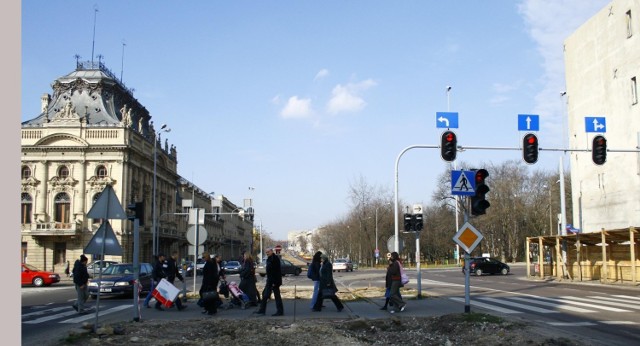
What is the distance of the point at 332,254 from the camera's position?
122 metres

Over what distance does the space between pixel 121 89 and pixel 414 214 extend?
6320cm

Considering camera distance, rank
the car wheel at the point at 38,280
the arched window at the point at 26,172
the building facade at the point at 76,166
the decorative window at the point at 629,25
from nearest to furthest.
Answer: the decorative window at the point at 629,25
the car wheel at the point at 38,280
the building facade at the point at 76,166
the arched window at the point at 26,172

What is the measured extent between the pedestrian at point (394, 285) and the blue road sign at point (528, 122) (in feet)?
25.0

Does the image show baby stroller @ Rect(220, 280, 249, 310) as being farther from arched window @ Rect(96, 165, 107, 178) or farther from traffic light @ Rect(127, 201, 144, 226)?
arched window @ Rect(96, 165, 107, 178)

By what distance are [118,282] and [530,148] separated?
57.5ft

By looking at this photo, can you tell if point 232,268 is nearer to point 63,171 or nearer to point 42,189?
point 63,171

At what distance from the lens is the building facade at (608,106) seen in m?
37.4

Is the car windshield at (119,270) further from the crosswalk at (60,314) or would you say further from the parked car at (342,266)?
the parked car at (342,266)

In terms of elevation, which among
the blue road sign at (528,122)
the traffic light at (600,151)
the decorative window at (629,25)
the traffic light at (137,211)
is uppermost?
the decorative window at (629,25)

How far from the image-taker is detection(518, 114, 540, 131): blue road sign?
Answer: 21.1 m

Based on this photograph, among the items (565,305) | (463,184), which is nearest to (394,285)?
(463,184)

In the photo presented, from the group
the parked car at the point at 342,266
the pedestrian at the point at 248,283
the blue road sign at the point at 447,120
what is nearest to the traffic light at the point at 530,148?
the blue road sign at the point at 447,120

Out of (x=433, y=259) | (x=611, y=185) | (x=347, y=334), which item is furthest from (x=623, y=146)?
(x=433, y=259)

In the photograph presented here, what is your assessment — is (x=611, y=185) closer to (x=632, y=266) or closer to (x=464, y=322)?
(x=632, y=266)
